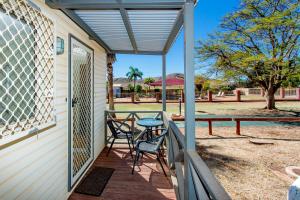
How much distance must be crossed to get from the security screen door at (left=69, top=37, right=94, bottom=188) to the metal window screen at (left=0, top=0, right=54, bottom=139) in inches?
42.0

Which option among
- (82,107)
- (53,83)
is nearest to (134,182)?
(82,107)

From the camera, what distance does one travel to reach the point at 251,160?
521cm

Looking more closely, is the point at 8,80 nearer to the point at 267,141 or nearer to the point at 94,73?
the point at 94,73

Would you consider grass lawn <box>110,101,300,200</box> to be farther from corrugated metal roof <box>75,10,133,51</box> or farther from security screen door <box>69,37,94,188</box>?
corrugated metal roof <box>75,10,133,51</box>

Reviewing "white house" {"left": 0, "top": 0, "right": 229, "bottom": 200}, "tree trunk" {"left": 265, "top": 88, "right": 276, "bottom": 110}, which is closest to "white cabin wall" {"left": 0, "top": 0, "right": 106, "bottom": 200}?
"white house" {"left": 0, "top": 0, "right": 229, "bottom": 200}

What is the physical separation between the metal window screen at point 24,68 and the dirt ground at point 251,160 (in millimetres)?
3482

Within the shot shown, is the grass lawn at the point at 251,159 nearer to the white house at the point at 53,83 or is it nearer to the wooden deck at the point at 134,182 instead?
the wooden deck at the point at 134,182

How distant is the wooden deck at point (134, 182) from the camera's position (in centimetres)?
282

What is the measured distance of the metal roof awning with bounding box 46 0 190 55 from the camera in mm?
2117

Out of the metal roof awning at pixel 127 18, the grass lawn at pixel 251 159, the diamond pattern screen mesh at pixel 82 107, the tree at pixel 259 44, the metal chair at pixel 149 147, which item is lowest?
the grass lawn at pixel 251 159

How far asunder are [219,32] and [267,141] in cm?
943

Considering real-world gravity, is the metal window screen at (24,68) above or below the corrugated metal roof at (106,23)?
below

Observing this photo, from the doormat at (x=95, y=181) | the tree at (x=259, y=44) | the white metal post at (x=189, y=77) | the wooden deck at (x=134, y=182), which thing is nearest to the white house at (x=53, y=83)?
the white metal post at (x=189, y=77)

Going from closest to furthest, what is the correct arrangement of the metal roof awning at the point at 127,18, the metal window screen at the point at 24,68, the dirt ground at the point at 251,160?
the metal window screen at the point at 24,68 → the metal roof awning at the point at 127,18 → the dirt ground at the point at 251,160
